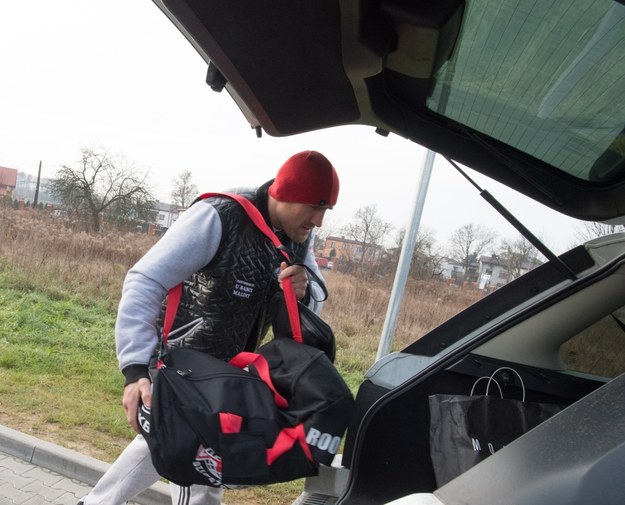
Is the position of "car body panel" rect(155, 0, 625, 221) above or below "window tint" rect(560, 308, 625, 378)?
above

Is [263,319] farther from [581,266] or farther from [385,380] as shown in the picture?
[581,266]

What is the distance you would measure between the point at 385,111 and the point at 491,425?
1.04 m

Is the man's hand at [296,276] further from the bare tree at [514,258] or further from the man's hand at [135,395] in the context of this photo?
the bare tree at [514,258]

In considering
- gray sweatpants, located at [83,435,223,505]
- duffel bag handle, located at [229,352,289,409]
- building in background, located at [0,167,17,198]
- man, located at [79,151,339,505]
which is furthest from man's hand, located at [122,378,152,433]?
building in background, located at [0,167,17,198]

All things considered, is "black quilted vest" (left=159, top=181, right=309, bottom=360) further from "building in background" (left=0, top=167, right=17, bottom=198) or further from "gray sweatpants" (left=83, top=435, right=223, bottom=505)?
"building in background" (left=0, top=167, right=17, bottom=198)

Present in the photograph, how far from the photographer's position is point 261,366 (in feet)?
6.22

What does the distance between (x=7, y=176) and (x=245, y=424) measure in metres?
12.4

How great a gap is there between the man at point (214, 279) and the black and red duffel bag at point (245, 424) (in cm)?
22

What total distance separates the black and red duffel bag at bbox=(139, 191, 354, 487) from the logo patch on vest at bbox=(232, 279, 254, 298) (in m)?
0.52

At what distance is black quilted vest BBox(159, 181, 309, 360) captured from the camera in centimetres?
226

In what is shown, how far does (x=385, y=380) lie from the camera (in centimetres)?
209

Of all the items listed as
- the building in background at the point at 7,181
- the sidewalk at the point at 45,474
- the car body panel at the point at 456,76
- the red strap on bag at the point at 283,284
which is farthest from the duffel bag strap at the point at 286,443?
the building in background at the point at 7,181

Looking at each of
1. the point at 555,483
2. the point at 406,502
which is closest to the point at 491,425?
the point at 406,502

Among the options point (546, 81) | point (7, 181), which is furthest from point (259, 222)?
point (7, 181)
